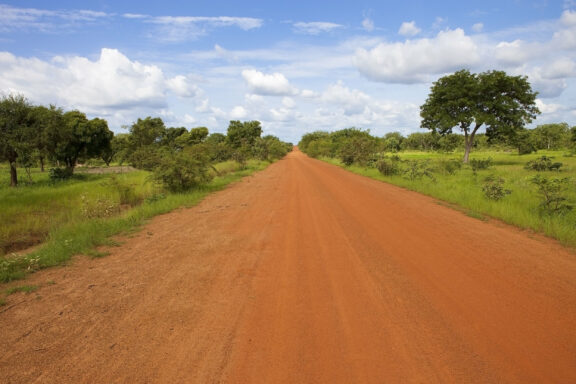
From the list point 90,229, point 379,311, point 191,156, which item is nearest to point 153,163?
point 191,156

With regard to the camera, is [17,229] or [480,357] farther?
[17,229]

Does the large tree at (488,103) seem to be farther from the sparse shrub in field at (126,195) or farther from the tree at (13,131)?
the tree at (13,131)

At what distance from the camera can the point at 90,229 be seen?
7.19 meters

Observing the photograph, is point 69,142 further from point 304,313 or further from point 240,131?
point 240,131

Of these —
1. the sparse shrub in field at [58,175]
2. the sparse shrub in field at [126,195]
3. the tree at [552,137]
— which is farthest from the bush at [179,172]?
the tree at [552,137]

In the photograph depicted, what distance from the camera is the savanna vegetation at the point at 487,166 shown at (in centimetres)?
862

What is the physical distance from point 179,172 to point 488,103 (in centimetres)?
2851

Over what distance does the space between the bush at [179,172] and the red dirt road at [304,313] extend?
667 centimetres

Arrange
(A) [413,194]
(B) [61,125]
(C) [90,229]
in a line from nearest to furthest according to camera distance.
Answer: (C) [90,229] < (A) [413,194] < (B) [61,125]

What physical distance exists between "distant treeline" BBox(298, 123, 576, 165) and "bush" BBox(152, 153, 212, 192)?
19.1 meters

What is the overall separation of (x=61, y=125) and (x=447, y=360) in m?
27.8

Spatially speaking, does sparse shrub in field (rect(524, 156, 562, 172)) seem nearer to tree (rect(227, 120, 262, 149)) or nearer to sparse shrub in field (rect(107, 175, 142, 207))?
sparse shrub in field (rect(107, 175, 142, 207))

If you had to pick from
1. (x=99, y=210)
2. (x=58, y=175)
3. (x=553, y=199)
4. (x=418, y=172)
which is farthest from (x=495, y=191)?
(x=58, y=175)

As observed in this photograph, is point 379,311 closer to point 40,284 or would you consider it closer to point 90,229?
point 40,284
